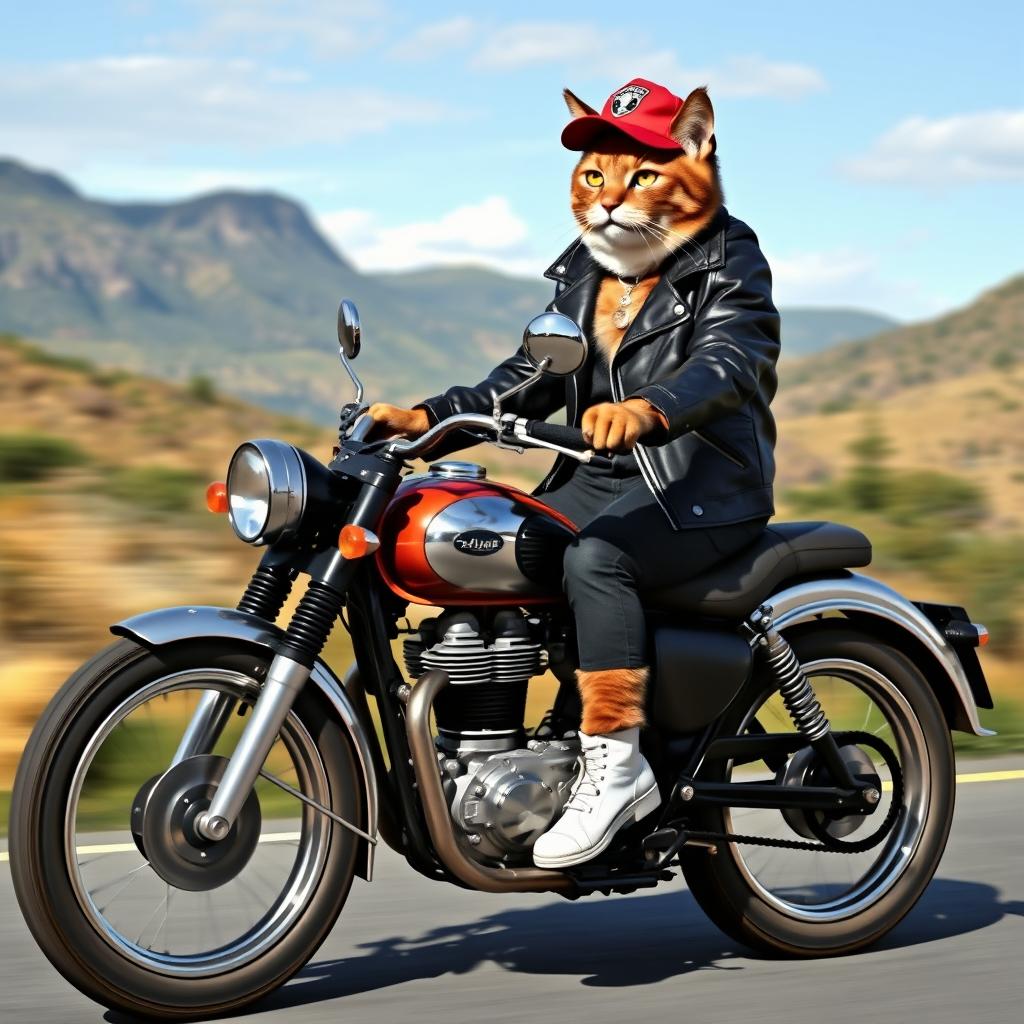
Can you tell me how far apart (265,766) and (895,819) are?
1895 millimetres

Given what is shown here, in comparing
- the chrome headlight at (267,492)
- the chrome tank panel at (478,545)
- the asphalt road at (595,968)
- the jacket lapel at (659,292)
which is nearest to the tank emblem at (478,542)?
the chrome tank panel at (478,545)

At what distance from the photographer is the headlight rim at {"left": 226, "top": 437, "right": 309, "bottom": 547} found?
434 centimetres

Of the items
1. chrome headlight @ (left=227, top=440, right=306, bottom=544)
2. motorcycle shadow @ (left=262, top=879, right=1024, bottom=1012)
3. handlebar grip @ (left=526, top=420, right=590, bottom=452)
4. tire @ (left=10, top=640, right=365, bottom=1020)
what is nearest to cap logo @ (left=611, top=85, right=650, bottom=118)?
handlebar grip @ (left=526, top=420, right=590, bottom=452)

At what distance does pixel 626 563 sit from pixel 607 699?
34 centimetres

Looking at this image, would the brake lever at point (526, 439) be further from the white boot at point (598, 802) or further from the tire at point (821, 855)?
the tire at point (821, 855)

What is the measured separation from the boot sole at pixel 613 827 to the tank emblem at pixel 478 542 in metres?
0.73

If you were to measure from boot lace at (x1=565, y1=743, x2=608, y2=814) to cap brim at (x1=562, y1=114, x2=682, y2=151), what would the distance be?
1.56 m

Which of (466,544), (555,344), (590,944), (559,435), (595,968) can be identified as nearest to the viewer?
(555,344)

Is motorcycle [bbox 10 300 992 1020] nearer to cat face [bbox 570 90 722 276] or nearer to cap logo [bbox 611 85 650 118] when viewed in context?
cat face [bbox 570 90 722 276]

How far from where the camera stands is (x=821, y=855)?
5.49m

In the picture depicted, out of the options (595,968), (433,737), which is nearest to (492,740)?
(433,737)

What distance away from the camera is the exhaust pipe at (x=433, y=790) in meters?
4.50

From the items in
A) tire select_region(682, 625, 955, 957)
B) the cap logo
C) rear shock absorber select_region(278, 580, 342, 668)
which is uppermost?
the cap logo

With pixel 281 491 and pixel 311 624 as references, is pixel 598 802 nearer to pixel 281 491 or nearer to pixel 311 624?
pixel 311 624
